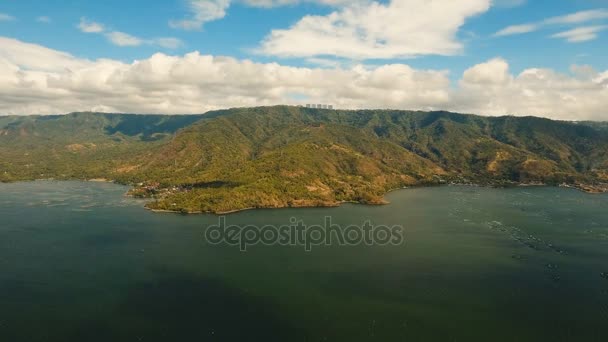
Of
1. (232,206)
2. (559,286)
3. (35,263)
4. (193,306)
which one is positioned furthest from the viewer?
(232,206)

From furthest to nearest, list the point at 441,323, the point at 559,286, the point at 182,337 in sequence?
the point at 559,286
the point at 441,323
the point at 182,337

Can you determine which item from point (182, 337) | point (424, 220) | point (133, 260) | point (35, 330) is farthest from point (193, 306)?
point (424, 220)

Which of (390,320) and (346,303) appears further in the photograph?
(346,303)

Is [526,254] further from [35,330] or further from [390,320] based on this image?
[35,330]

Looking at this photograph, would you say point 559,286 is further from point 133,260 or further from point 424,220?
point 133,260

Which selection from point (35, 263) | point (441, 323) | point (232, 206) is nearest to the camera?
point (441, 323)

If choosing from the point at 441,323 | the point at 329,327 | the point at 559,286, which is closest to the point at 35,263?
the point at 329,327
